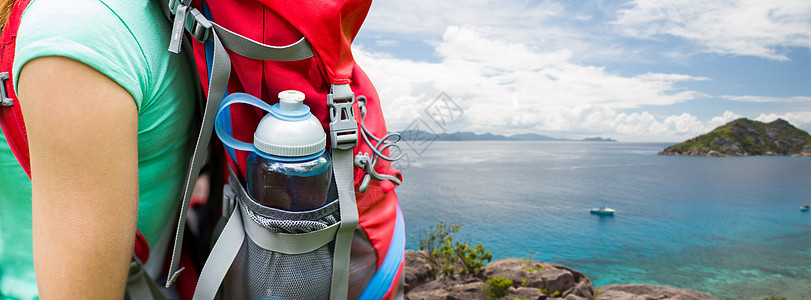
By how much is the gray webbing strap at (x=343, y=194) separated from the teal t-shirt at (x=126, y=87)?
1.04 ft

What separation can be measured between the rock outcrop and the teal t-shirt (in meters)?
5.75

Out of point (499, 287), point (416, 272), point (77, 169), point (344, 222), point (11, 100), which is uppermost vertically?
point (11, 100)

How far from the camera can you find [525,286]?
722 cm

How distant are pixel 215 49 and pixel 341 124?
0.30 meters

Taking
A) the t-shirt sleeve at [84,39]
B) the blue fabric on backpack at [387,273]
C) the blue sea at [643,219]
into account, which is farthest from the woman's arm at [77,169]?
the blue sea at [643,219]

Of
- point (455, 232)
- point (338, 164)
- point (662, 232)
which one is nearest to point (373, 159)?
point (338, 164)

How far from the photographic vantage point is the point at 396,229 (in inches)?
49.3

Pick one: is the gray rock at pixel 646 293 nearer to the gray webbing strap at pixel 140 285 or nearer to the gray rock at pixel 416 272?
the gray rock at pixel 416 272

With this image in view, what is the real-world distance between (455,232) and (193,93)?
7994mm

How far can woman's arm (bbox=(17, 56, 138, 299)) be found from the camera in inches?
24.3

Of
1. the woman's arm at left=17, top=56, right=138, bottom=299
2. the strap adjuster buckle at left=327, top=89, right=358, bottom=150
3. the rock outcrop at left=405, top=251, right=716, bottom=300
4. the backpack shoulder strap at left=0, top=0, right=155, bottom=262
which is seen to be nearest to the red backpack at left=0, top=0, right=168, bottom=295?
the backpack shoulder strap at left=0, top=0, right=155, bottom=262

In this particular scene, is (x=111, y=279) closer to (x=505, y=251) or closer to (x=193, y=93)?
(x=193, y=93)

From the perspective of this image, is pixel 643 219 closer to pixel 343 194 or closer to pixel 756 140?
pixel 343 194

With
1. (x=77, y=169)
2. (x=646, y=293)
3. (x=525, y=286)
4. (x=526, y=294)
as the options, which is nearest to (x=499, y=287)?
(x=526, y=294)
